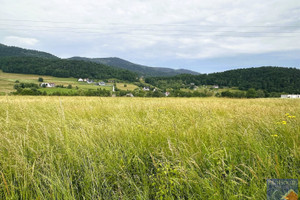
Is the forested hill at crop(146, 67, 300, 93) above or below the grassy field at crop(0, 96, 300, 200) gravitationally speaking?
above

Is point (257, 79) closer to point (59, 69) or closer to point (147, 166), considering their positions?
point (147, 166)

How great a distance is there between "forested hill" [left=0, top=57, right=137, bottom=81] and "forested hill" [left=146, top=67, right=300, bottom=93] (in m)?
31.2

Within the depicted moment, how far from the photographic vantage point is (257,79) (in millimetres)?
95375

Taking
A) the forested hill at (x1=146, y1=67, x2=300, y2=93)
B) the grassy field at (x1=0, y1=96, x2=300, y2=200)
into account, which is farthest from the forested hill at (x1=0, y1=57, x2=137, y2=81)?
the grassy field at (x1=0, y1=96, x2=300, y2=200)

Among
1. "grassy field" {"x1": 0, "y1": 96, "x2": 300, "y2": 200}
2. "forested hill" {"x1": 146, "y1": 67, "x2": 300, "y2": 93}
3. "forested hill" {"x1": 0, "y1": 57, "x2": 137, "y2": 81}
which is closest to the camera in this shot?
"grassy field" {"x1": 0, "y1": 96, "x2": 300, "y2": 200}

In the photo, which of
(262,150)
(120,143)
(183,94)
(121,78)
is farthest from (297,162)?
(121,78)

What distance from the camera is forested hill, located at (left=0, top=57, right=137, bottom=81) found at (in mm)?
98438

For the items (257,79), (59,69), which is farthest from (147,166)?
(59,69)

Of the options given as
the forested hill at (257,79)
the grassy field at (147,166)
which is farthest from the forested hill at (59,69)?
the grassy field at (147,166)

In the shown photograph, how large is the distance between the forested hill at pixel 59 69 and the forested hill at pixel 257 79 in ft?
102

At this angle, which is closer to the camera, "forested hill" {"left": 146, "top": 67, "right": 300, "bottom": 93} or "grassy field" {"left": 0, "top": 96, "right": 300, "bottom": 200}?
"grassy field" {"left": 0, "top": 96, "right": 300, "bottom": 200}

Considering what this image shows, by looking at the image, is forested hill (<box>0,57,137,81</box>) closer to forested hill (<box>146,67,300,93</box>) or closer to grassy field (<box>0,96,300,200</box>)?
forested hill (<box>146,67,300,93</box>)

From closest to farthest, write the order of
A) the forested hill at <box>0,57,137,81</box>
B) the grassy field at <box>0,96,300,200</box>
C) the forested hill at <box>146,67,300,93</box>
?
the grassy field at <box>0,96,300,200</box> < the forested hill at <box>146,67,300,93</box> < the forested hill at <box>0,57,137,81</box>

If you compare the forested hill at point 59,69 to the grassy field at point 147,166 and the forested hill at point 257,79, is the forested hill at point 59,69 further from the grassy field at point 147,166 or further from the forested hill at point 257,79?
the grassy field at point 147,166
